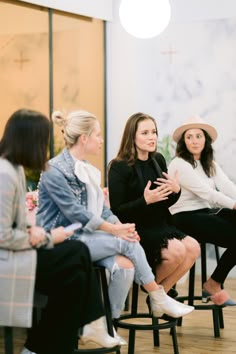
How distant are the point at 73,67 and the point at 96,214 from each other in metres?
3.23

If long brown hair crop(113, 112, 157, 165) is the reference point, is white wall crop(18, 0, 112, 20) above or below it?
above

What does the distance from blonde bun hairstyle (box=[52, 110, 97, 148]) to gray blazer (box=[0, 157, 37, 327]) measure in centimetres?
70

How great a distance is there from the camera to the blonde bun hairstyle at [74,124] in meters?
3.76

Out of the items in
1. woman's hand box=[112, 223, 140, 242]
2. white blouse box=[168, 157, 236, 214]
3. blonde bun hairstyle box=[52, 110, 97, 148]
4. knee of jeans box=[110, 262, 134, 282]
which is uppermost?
blonde bun hairstyle box=[52, 110, 97, 148]

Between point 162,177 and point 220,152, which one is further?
point 220,152

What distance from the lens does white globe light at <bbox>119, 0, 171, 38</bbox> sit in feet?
20.6

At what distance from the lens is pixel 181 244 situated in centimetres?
417

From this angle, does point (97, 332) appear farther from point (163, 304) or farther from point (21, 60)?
point (21, 60)

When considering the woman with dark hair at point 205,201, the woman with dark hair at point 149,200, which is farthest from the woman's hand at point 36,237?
the woman with dark hair at point 205,201

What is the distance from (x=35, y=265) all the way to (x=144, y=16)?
3.66m

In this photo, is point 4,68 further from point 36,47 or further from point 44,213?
point 44,213

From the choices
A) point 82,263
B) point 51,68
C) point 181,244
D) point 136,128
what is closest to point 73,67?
point 51,68

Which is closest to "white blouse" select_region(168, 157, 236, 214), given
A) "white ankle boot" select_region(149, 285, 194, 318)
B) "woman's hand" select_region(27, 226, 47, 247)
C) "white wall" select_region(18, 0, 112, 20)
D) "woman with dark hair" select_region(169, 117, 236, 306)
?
"woman with dark hair" select_region(169, 117, 236, 306)

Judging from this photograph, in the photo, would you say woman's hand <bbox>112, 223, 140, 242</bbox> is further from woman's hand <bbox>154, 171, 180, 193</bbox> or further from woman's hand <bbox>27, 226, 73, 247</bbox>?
woman's hand <bbox>154, 171, 180, 193</bbox>
